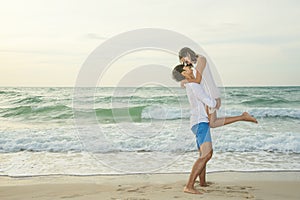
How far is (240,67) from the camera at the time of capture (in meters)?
16.8

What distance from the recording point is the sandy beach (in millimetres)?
4914

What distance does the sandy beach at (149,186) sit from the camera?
4.91m

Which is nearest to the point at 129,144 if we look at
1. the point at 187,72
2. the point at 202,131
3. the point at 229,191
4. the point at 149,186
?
the point at 149,186

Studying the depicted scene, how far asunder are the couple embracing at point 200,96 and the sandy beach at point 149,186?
0.47 meters

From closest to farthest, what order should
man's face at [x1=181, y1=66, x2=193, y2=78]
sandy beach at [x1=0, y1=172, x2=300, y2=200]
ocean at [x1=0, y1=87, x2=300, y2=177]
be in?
man's face at [x1=181, y1=66, x2=193, y2=78] < sandy beach at [x1=0, y1=172, x2=300, y2=200] < ocean at [x1=0, y1=87, x2=300, y2=177]

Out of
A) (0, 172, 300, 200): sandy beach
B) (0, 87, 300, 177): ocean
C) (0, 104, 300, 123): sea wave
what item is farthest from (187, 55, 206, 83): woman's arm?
(0, 104, 300, 123): sea wave

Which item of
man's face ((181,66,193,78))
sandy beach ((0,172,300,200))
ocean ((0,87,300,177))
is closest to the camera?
man's face ((181,66,193,78))

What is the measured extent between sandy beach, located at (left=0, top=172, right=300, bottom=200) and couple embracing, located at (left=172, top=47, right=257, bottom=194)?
0.47 m

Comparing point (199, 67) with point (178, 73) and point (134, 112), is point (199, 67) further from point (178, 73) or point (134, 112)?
point (134, 112)

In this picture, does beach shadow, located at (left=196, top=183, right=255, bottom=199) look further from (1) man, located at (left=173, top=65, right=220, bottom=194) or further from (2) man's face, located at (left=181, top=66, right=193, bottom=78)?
(2) man's face, located at (left=181, top=66, right=193, bottom=78)

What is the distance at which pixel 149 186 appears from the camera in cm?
547

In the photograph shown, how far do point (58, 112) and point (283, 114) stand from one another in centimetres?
974

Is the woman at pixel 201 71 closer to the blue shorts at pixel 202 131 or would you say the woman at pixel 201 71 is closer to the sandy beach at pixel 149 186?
the blue shorts at pixel 202 131

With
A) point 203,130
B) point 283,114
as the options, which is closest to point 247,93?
point 283,114
